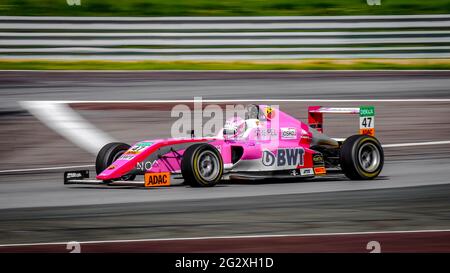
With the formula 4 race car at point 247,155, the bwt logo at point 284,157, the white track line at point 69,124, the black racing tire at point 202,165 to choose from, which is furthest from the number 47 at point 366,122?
the white track line at point 69,124

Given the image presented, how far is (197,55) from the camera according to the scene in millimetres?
22250

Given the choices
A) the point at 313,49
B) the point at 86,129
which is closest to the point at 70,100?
the point at 86,129

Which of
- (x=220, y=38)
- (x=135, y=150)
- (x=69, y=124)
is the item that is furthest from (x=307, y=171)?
(x=220, y=38)

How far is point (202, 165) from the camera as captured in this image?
10609 mm

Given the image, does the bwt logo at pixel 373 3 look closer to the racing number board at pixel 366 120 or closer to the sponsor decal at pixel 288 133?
the racing number board at pixel 366 120

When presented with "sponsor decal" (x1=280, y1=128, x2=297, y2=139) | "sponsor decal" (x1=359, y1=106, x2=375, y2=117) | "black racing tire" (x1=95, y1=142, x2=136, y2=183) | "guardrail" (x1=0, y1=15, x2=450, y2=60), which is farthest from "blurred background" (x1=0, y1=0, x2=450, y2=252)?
"sponsor decal" (x1=359, y1=106, x2=375, y2=117)

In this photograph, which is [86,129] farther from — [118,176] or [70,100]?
[118,176]

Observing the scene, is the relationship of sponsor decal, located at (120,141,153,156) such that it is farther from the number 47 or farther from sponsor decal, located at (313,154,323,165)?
the number 47

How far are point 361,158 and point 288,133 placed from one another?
3.21 ft

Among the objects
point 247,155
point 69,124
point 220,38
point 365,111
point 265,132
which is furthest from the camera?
point 220,38

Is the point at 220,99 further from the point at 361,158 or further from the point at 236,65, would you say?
the point at 361,158

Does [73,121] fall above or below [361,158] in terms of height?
above

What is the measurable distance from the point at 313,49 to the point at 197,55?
9.39ft
